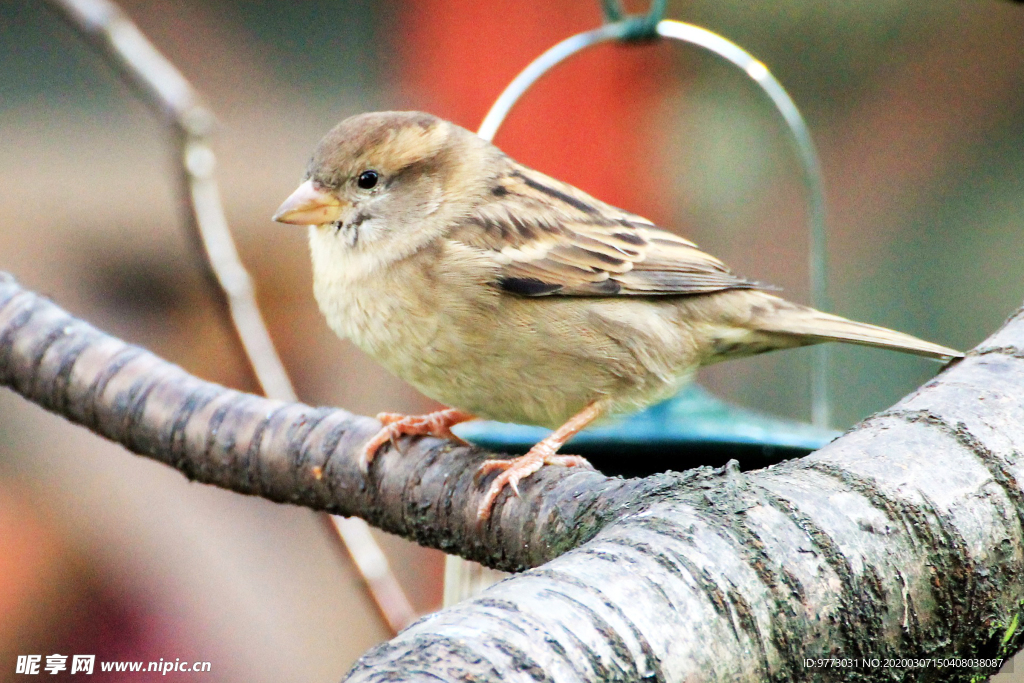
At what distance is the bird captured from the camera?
198 centimetres

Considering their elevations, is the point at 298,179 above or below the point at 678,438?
above

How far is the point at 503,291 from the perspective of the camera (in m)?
2.01

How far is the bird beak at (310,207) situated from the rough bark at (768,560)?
61 cm

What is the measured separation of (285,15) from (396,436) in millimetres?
3030

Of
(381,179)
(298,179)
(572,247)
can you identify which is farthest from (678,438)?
(298,179)

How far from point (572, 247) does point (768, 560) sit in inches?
47.6

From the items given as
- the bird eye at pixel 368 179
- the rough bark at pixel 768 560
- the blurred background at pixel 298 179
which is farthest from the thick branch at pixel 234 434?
the blurred background at pixel 298 179

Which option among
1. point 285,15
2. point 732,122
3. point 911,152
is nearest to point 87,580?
point 285,15

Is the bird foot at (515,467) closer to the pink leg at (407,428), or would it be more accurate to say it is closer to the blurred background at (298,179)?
the pink leg at (407,428)

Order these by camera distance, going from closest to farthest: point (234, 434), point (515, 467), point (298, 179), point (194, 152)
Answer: point (515, 467) < point (234, 434) < point (194, 152) < point (298, 179)

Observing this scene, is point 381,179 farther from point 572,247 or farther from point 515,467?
point 515,467

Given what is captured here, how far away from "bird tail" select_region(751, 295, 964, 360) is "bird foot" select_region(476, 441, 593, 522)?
2.32ft

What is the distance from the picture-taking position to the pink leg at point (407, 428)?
6.06 feet

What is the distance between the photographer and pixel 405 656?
0.85 meters
